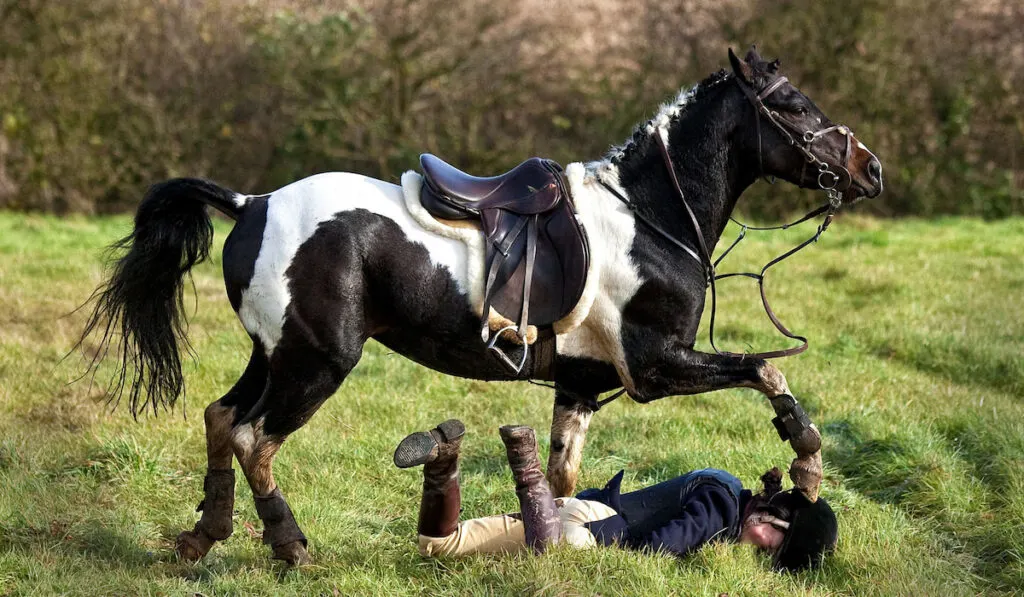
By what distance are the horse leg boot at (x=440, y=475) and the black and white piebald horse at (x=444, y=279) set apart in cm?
41

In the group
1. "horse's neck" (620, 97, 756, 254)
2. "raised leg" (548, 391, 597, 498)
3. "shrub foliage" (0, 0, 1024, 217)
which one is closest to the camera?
"horse's neck" (620, 97, 756, 254)

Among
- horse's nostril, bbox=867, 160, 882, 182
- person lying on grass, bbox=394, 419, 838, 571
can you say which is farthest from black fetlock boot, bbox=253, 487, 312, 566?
horse's nostril, bbox=867, 160, 882, 182

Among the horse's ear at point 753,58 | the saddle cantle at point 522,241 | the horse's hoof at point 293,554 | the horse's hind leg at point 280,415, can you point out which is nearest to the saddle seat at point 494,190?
the saddle cantle at point 522,241

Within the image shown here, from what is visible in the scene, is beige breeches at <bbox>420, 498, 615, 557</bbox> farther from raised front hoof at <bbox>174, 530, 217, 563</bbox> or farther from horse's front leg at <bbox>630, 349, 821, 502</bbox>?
raised front hoof at <bbox>174, 530, 217, 563</bbox>

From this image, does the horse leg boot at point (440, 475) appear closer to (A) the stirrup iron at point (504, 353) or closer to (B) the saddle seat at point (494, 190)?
(A) the stirrup iron at point (504, 353)

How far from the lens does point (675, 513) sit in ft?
13.8

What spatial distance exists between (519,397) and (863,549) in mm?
2685

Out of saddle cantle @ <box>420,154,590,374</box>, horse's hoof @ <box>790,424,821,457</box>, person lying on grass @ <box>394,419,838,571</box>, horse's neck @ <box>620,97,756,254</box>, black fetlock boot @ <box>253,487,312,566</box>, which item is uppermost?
horse's neck @ <box>620,97,756,254</box>

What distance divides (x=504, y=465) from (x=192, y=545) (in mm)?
1724

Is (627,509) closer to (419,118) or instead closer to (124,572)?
(124,572)

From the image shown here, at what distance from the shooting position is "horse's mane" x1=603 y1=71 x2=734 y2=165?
171 inches

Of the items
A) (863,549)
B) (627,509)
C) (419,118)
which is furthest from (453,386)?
(419,118)

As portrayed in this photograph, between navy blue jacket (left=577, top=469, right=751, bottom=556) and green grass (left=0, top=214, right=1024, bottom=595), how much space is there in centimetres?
11

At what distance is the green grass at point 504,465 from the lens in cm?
396
